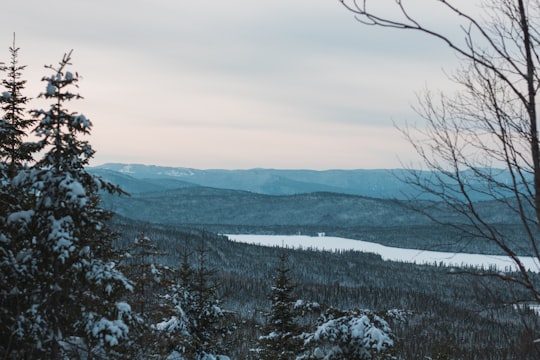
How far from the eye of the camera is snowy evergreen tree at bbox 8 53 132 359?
830 centimetres

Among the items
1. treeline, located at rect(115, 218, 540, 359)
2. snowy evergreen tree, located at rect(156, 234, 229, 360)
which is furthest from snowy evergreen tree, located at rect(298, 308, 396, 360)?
treeline, located at rect(115, 218, 540, 359)

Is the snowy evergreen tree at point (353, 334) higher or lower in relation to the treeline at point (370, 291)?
higher

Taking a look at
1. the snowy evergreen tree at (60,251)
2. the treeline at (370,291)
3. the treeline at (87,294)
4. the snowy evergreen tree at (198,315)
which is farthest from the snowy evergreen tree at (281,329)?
the treeline at (370,291)

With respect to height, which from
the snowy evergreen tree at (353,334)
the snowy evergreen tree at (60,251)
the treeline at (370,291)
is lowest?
the treeline at (370,291)

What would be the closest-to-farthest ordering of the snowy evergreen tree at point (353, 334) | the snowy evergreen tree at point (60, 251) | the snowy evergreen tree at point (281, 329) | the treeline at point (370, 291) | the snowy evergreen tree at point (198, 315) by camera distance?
the snowy evergreen tree at point (60, 251) < the snowy evergreen tree at point (353, 334) < the snowy evergreen tree at point (198, 315) < the snowy evergreen tree at point (281, 329) < the treeline at point (370, 291)

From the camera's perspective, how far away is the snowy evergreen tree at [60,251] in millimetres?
8297

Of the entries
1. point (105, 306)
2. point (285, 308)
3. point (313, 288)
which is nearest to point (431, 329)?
point (313, 288)

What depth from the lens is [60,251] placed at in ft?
26.3

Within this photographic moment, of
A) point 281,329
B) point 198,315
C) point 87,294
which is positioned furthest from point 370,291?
point 87,294

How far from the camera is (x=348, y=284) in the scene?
112 meters

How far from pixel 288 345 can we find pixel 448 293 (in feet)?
313

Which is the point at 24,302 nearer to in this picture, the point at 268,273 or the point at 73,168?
the point at 73,168

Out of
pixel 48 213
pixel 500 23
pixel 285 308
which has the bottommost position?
pixel 285 308

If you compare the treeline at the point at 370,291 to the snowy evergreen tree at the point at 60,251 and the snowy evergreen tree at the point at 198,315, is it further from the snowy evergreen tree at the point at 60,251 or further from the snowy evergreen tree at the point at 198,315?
the snowy evergreen tree at the point at 60,251
